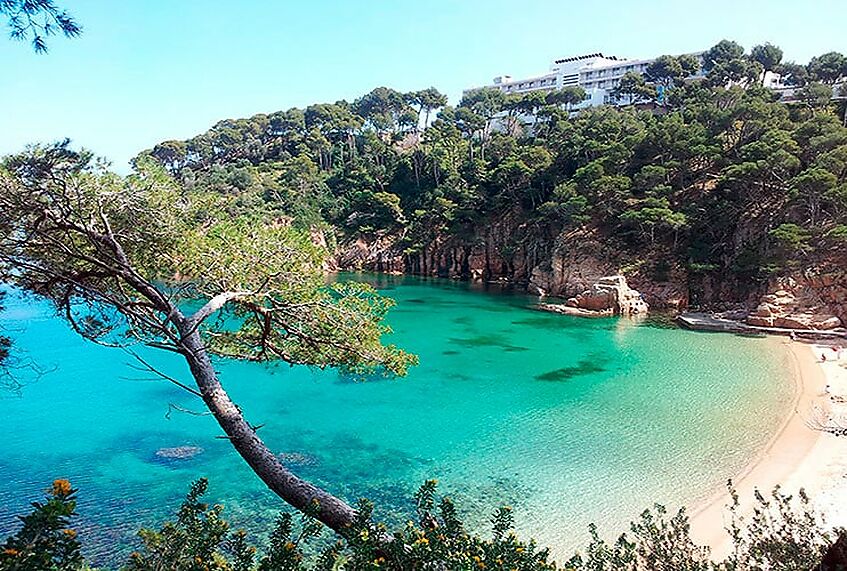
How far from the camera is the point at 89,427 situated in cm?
1312

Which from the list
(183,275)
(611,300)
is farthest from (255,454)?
(611,300)

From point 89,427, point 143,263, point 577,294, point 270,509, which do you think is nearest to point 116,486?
point 270,509

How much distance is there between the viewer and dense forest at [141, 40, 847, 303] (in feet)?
90.5

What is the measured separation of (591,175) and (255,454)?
1245 inches

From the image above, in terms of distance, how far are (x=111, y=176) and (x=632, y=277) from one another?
30545mm

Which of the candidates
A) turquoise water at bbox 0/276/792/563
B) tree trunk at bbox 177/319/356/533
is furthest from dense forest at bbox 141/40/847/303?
tree trunk at bbox 177/319/356/533

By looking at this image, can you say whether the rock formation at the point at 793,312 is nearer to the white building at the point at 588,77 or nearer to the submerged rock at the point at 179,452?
the submerged rock at the point at 179,452

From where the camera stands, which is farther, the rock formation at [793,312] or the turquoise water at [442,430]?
the rock formation at [793,312]

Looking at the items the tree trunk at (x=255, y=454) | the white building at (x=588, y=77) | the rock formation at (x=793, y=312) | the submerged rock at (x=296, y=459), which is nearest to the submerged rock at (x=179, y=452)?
the submerged rock at (x=296, y=459)

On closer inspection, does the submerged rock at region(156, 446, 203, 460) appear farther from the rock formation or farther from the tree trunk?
the rock formation

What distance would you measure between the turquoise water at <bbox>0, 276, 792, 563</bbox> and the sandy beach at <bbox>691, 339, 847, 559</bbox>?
0.40 meters

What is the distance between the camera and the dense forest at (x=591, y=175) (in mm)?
27594

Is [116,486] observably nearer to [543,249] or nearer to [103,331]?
[103,331]

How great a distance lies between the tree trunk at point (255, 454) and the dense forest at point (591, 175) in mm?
20461
